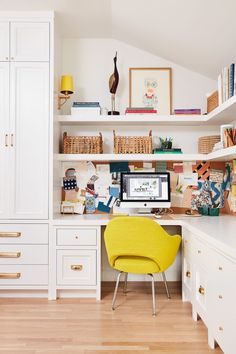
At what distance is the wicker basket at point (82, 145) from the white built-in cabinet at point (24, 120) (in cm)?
31

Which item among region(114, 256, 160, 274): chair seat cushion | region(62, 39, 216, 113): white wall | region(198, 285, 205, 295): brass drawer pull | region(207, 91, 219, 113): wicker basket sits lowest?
region(198, 285, 205, 295): brass drawer pull

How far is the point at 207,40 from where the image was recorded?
295 cm

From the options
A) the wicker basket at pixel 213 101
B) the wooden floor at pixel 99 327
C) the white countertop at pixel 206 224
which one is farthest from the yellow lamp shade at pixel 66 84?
the wooden floor at pixel 99 327

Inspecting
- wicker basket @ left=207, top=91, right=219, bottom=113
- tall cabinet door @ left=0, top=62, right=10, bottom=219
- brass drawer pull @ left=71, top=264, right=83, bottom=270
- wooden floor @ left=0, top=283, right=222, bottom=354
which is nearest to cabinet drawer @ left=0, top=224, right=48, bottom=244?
tall cabinet door @ left=0, top=62, right=10, bottom=219

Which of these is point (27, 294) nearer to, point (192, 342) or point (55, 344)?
point (55, 344)

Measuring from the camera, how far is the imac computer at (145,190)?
3432mm

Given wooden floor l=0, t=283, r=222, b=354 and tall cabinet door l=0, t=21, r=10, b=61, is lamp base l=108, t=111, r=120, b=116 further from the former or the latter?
wooden floor l=0, t=283, r=222, b=354

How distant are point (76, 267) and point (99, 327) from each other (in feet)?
2.30

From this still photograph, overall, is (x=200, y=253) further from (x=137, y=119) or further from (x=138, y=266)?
(x=137, y=119)

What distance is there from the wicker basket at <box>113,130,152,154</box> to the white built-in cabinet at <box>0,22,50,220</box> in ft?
2.25

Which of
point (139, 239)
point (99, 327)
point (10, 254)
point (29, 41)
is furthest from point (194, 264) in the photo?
point (29, 41)

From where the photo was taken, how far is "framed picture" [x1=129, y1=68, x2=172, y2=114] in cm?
365

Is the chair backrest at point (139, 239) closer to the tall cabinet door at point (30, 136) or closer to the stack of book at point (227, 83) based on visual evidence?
the tall cabinet door at point (30, 136)

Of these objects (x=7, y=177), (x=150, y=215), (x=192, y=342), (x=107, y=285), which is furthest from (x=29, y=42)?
(x=192, y=342)
